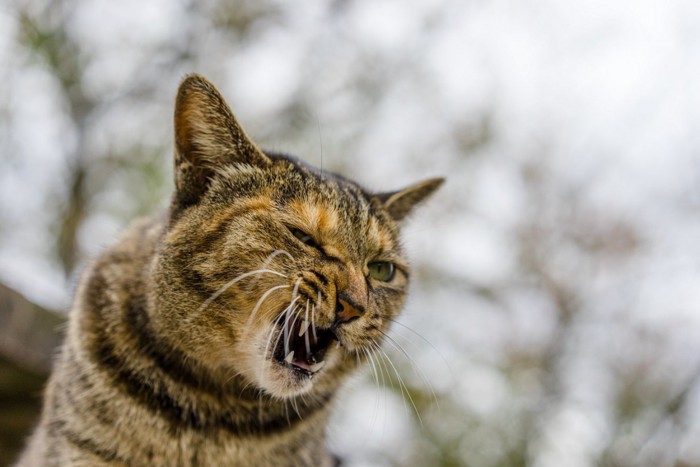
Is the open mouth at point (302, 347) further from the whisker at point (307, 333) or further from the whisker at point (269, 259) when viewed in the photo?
the whisker at point (269, 259)

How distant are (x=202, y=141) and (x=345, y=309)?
639 mm

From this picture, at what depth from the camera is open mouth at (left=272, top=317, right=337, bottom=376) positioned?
4.82ft

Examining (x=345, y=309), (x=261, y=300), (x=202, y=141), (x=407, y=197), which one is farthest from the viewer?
(x=407, y=197)

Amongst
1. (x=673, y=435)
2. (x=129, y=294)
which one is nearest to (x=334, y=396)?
(x=129, y=294)

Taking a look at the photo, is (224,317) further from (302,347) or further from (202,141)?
(202,141)

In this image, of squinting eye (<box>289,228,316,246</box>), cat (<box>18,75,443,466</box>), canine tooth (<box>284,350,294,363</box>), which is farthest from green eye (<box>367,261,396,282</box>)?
canine tooth (<box>284,350,294,363</box>)

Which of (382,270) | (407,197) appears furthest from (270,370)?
(407,197)

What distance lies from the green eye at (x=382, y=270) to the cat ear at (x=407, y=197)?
0.29 metres

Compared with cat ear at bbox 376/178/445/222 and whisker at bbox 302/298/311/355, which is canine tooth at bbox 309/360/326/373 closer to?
whisker at bbox 302/298/311/355

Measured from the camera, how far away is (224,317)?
1519 mm

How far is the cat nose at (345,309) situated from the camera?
4.79 ft

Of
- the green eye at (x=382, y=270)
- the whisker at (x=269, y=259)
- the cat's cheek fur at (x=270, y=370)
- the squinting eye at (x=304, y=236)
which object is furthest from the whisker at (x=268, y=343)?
the green eye at (x=382, y=270)

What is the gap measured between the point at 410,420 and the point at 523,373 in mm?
960

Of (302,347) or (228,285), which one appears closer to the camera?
(228,285)
